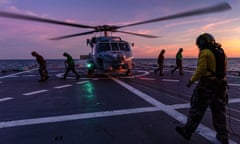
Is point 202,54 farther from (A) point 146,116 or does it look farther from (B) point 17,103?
(B) point 17,103

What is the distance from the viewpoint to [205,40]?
12.7ft

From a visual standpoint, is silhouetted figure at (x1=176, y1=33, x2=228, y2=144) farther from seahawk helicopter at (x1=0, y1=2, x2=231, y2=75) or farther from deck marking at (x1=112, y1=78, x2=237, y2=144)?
seahawk helicopter at (x1=0, y1=2, x2=231, y2=75)

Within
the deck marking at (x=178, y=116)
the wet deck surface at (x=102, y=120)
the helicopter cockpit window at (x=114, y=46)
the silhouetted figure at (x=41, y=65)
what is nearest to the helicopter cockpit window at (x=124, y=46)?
the helicopter cockpit window at (x=114, y=46)

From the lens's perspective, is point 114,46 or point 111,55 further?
point 114,46

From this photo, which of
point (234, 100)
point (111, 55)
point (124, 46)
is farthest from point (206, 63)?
point (124, 46)

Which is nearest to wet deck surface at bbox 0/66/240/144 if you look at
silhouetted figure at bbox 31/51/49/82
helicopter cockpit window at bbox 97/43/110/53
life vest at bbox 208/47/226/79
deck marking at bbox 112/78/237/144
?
deck marking at bbox 112/78/237/144

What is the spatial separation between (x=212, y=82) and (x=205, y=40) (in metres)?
0.73

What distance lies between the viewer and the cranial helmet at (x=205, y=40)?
3.84m

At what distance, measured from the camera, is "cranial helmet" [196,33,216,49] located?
12.6 ft

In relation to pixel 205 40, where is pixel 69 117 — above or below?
below

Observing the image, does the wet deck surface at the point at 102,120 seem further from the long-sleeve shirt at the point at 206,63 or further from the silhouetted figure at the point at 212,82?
the long-sleeve shirt at the point at 206,63

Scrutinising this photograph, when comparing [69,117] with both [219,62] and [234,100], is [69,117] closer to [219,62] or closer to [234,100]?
[219,62]

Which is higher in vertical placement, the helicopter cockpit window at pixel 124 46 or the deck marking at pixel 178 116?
the helicopter cockpit window at pixel 124 46

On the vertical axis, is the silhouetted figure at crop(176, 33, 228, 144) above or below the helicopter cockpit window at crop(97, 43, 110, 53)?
below
